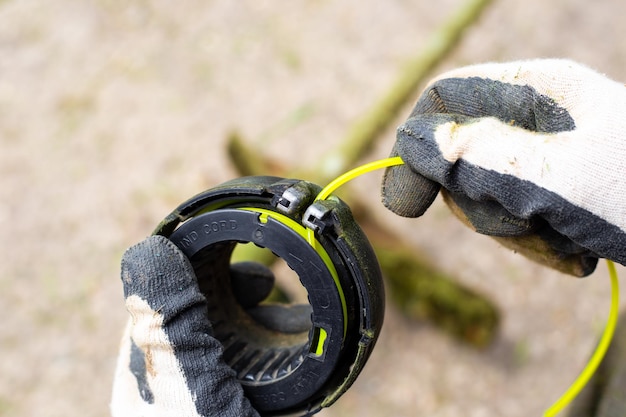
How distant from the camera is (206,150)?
366 cm

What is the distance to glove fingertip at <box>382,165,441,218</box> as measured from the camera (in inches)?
52.5

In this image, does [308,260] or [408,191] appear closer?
[308,260]

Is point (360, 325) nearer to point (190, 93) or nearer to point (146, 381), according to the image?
point (146, 381)

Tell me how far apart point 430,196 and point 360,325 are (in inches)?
13.7

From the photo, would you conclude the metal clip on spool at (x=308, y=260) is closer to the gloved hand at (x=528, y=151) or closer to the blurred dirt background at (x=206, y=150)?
the gloved hand at (x=528, y=151)

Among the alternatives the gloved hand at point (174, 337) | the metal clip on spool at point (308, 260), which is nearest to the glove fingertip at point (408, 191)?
the metal clip on spool at point (308, 260)

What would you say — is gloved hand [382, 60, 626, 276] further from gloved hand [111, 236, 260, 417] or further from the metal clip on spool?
gloved hand [111, 236, 260, 417]

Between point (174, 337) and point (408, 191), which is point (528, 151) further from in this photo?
point (174, 337)

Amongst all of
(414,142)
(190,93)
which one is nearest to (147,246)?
(414,142)

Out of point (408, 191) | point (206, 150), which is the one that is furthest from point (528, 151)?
point (206, 150)

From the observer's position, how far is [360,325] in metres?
1.21

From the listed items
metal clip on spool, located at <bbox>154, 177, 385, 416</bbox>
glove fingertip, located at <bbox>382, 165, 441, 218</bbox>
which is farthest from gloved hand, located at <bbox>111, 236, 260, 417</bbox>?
glove fingertip, located at <bbox>382, 165, 441, 218</bbox>

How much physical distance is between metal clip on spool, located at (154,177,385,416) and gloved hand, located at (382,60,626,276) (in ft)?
0.75

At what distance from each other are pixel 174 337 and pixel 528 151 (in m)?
0.83
